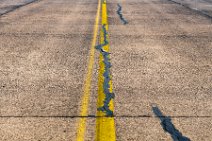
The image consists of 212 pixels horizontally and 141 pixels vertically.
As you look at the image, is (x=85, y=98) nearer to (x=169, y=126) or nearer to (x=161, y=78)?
(x=169, y=126)

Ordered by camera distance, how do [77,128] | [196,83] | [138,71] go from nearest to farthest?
[77,128] → [196,83] → [138,71]

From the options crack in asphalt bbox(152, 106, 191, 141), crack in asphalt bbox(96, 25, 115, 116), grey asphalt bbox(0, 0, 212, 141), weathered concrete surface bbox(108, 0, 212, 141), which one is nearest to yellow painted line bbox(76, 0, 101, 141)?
grey asphalt bbox(0, 0, 212, 141)

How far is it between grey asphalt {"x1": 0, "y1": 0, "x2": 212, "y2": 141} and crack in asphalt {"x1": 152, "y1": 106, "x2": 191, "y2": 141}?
0.03 metres


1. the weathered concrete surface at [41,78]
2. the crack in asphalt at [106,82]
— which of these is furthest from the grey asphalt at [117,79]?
the crack in asphalt at [106,82]

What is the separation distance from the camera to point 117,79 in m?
6.70

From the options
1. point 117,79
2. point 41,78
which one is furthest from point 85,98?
point 41,78

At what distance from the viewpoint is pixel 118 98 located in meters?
5.75

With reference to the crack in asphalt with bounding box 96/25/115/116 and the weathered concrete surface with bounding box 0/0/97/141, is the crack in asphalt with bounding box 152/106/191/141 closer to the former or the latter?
the crack in asphalt with bounding box 96/25/115/116

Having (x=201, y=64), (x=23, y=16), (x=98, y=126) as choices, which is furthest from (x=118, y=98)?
(x=23, y=16)

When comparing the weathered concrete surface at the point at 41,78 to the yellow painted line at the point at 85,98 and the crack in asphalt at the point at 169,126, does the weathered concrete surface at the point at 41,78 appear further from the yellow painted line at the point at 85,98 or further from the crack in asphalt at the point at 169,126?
the crack in asphalt at the point at 169,126

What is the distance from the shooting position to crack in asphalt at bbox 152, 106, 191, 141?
4.49 metres

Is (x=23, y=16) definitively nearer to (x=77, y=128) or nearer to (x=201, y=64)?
(x=201, y=64)

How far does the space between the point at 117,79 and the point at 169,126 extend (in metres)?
2.11

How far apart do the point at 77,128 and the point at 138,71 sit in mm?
2850
